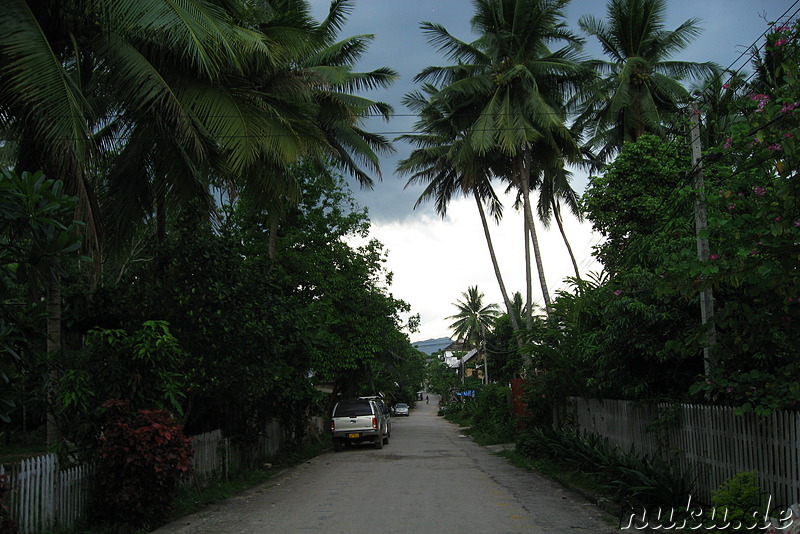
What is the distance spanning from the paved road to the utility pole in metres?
2.77

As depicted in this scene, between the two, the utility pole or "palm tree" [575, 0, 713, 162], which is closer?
the utility pole

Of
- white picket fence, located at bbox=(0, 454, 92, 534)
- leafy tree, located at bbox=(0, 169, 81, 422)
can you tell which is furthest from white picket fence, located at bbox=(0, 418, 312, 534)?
leafy tree, located at bbox=(0, 169, 81, 422)

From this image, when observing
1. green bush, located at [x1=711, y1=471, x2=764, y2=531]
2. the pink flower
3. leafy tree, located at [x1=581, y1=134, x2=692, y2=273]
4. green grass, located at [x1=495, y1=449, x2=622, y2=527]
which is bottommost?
green grass, located at [x1=495, y1=449, x2=622, y2=527]

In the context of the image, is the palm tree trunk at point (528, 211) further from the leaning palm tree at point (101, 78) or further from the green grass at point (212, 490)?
the leaning palm tree at point (101, 78)

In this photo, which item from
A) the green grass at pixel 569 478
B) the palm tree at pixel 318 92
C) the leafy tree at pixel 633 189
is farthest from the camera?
the leafy tree at pixel 633 189

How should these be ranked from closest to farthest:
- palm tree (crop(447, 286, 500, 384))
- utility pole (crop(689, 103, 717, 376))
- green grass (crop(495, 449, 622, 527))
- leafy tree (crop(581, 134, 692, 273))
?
utility pole (crop(689, 103, 717, 376)) < green grass (crop(495, 449, 622, 527)) < leafy tree (crop(581, 134, 692, 273)) < palm tree (crop(447, 286, 500, 384))

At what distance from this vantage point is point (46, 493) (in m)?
8.14

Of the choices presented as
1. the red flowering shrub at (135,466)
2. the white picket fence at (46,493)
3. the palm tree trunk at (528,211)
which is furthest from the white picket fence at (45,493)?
the palm tree trunk at (528,211)

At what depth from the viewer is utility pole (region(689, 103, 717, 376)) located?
9.01m

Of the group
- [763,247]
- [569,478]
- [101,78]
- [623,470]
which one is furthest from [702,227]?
[101,78]

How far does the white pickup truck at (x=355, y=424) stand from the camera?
80.8 ft

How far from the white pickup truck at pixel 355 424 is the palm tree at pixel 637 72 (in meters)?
13.5

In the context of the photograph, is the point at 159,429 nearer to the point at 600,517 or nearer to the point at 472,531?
the point at 472,531

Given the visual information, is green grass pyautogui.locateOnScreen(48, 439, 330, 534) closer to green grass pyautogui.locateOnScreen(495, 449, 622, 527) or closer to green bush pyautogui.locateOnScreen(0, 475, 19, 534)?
green bush pyautogui.locateOnScreen(0, 475, 19, 534)
